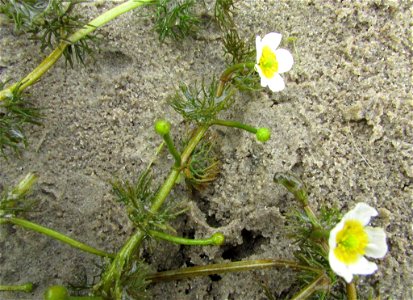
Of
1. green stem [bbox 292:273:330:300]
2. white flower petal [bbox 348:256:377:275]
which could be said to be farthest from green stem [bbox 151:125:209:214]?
white flower petal [bbox 348:256:377:275]

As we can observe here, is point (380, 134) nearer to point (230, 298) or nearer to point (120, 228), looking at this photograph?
point (230, 298)

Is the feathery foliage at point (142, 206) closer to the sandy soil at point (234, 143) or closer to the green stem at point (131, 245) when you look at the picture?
the green stem at point (131, 245)

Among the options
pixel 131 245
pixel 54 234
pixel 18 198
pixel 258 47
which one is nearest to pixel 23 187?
pixel 18 198

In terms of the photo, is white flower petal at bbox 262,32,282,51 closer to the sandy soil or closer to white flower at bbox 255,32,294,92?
white flower at bbox 255,32,294,92

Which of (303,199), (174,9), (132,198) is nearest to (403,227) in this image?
(303,199)

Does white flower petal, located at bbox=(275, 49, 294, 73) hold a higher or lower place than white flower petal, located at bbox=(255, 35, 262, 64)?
higher

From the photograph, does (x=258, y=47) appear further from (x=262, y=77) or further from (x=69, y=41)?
(x=69, y=41)

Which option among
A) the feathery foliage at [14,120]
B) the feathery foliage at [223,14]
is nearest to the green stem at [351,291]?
the feathery foliage at [223,14]
